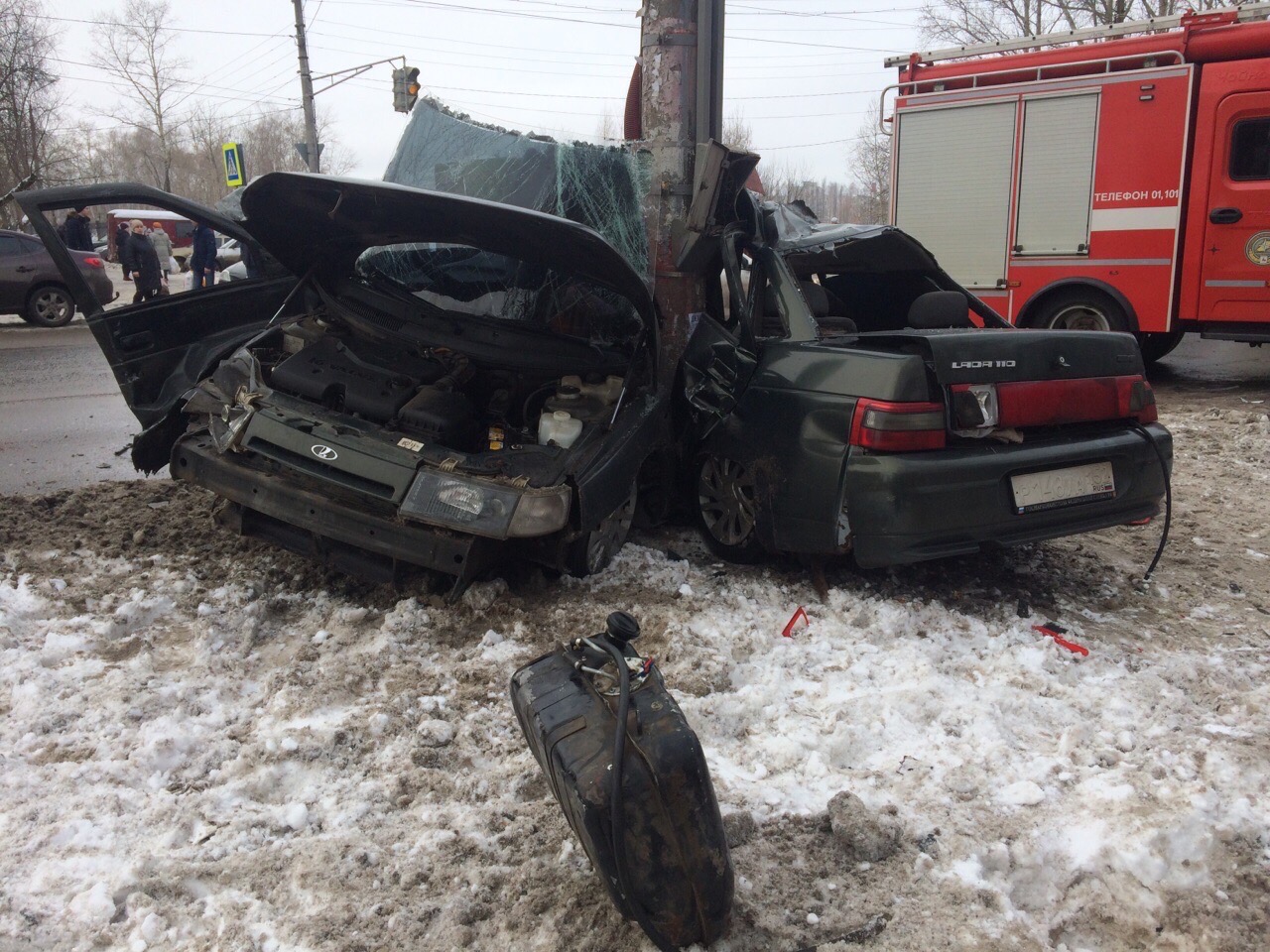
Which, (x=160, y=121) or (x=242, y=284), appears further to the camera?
(x=160, y=121)

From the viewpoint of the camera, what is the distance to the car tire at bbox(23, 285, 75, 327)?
51.4ft

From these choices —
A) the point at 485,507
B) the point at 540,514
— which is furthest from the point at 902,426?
the point at 485,507

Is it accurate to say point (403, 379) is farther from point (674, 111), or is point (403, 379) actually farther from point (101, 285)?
point (101, 285)

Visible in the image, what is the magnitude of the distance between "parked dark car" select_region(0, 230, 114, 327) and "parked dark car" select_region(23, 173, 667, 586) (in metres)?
12.0

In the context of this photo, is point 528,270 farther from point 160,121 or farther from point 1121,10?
point 160,121

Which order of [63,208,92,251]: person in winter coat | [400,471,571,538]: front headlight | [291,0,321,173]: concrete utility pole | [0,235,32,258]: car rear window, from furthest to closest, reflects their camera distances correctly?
[291,0,321,173]: concrete utility pole < [63,208,92,251]: person in winter coat < [0,235,32,258]: car rear window < [400,471,571,538]: front headlight

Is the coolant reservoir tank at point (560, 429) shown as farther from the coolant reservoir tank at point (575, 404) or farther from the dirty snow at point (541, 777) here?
the dirty snow at point (541, 777)

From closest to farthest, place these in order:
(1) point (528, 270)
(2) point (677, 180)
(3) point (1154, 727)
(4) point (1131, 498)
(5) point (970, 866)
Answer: (5) point (970, 866)
(3) point (1154, 727)
(4) point (1131, 498)
(1) point (528, 270)
(2) point (677, 180)

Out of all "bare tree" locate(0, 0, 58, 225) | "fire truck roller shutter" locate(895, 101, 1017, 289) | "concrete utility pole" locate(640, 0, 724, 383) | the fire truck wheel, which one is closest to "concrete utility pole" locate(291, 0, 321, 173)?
"bare tree" locate(0, 0, 58, 225)

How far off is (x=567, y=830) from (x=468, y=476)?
1542 millimetres

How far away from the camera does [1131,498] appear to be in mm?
4098

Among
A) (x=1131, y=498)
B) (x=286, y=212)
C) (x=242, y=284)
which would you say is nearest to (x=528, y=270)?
(x=286, y=212)

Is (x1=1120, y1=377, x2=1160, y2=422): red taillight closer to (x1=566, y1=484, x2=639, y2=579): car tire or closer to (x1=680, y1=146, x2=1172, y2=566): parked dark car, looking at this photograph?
(x1=680, y1=146, x2=1172, y2=566): parked dark car

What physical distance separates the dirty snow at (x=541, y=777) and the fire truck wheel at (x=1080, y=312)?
231 inches
